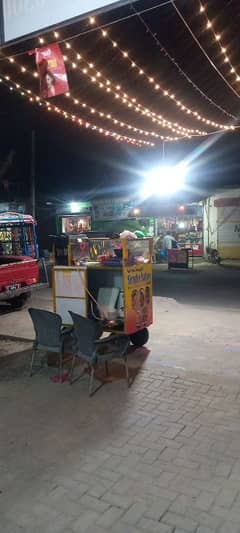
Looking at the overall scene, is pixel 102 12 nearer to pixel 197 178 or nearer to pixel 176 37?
pixel 176 37

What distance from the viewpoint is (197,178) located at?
2462 cm

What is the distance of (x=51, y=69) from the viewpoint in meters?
4.89

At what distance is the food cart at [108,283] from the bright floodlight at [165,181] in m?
13.3

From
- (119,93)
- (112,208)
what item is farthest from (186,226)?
(119,93)

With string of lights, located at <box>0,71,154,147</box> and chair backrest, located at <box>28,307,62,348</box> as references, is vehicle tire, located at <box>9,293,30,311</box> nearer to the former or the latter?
string of lights, located at <box>0,71,154,147</box>

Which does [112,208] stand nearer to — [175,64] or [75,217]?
[75,217]

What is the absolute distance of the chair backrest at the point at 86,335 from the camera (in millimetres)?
4945

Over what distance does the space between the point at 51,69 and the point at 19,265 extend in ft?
20.8

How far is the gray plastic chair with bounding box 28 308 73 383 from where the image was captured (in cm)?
553

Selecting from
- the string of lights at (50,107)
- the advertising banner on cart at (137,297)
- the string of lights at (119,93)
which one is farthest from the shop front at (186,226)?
the advertising banner on cart at (137,297)

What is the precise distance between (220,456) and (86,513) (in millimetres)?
1351

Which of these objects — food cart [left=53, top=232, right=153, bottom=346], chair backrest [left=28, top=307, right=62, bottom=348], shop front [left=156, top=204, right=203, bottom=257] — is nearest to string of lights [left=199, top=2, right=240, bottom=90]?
food cart [left=53, top=232, right=153, bottom=346]

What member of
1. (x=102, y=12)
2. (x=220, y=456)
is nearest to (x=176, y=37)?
(x=102, y=12)

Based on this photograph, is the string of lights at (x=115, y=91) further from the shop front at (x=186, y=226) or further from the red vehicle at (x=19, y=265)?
the shop front at (x=186, y=226)
